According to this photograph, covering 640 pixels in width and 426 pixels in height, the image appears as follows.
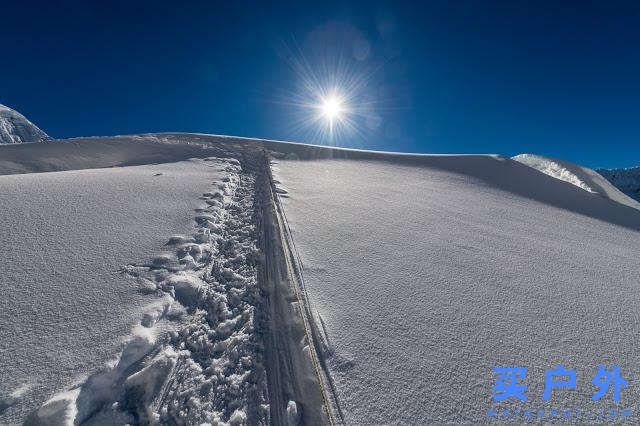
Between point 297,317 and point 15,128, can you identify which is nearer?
point 297,317

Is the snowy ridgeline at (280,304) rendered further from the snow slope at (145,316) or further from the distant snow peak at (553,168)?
the distant snow peak at (553,168)

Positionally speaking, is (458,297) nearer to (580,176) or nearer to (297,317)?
(297,317)

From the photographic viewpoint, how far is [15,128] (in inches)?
3073

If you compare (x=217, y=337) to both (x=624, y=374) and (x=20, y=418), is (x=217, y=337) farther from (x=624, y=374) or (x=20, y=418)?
(x=624, y=374)

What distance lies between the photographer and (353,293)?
9.07 feet

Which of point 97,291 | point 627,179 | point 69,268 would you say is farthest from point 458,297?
point 627,179

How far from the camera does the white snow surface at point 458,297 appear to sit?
1891mm

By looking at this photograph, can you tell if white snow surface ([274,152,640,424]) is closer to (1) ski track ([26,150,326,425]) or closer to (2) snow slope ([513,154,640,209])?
(1) ski track ([26,150,326,425])

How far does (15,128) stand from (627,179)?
11542 cm

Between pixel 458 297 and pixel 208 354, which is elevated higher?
pixel 458 297

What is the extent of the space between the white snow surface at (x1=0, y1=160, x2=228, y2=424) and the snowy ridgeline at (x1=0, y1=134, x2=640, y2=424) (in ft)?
0.05

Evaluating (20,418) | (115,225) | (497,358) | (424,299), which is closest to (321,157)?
(115,225)

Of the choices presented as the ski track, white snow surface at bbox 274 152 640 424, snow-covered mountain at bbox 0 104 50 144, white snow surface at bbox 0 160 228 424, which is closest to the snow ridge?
the ski track

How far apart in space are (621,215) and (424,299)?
6272mm
